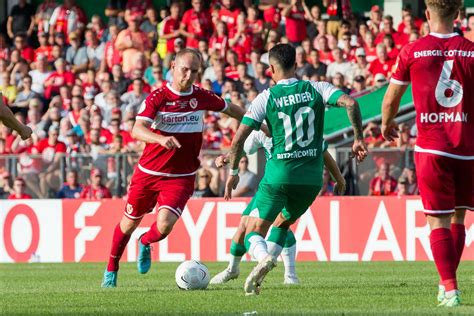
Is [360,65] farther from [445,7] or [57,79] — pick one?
[445,7]

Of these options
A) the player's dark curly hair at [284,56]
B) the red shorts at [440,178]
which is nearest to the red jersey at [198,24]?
the player's dark curly hair at [284,56]

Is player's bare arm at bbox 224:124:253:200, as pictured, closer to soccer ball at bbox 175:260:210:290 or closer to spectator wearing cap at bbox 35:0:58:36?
soccer ball at bbox 175:260:210:290

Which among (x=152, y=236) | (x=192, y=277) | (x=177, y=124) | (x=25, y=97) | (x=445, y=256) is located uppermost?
(x=177, y=124)

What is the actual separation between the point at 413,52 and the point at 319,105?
1894 millimetres

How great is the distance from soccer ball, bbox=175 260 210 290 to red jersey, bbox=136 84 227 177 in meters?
1.05

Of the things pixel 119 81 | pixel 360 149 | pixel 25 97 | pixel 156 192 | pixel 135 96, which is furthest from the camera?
pixel 25 97

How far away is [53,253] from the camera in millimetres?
20938

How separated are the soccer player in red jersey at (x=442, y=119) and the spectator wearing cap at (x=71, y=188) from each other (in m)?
12.4

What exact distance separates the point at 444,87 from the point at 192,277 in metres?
3.92

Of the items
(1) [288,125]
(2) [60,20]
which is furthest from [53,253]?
(1) [288,125]

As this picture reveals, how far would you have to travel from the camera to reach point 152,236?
41.8 feet

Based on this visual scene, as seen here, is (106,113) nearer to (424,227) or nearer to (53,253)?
(53,253)

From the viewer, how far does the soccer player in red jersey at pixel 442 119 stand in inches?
359

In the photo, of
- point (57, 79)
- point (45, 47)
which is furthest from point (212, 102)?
point (45, 47)
